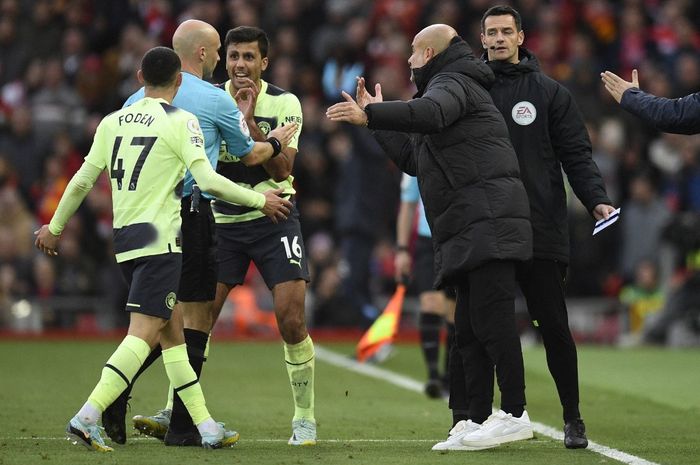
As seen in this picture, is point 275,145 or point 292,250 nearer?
point 275,145

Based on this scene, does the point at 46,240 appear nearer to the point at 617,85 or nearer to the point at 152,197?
the point at 152,197

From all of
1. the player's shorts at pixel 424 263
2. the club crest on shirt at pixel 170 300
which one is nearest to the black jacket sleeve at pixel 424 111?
the club crest on shirt at pixel 170 300

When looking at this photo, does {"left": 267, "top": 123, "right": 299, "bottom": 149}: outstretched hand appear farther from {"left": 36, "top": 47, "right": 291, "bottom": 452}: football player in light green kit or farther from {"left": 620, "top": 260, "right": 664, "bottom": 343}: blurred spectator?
{"left": 620, "top": 260, "right": 664, "bottom": 343}: blurred spectator

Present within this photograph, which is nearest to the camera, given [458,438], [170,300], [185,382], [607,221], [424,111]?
[424,111]

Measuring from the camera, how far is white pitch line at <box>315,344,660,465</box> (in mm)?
7518

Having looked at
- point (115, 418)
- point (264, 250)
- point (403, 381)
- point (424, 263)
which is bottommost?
point (403, 381)

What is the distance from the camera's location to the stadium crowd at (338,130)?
59.1 feet

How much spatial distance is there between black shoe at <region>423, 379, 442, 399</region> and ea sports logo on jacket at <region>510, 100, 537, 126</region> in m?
3.67

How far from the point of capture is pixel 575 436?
7.91 meters

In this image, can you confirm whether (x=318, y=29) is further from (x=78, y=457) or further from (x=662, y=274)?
(x=78, y=457)

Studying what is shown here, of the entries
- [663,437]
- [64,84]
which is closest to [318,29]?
[64,84]

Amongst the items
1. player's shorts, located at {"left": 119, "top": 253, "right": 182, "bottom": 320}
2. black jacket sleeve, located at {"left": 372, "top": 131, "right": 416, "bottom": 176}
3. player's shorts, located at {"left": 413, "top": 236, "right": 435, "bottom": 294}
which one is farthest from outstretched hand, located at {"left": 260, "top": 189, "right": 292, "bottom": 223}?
player's shorts, located at {"left": 413, "top": 236, "right": 435, "bottom": 294}

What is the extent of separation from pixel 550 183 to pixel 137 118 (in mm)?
2329

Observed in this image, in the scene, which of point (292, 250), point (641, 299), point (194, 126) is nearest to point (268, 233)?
point (292, 250)
